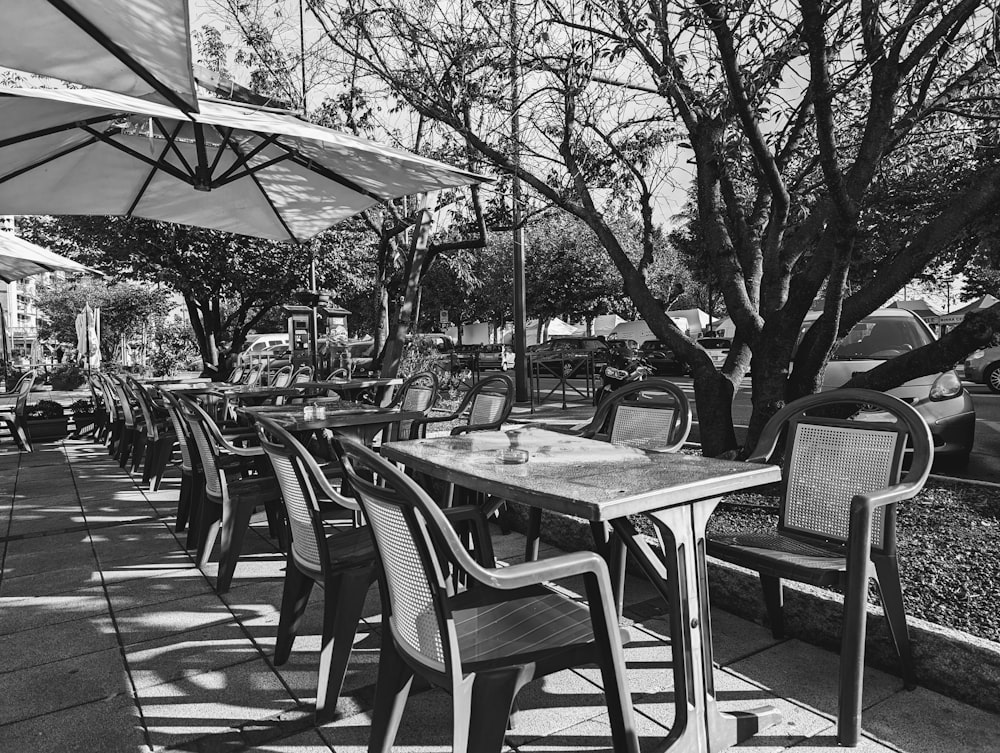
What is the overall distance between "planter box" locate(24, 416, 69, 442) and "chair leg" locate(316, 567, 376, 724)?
9.93 metres

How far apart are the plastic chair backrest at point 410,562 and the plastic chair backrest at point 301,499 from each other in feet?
1.47

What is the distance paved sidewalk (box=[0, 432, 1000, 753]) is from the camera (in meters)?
2.37

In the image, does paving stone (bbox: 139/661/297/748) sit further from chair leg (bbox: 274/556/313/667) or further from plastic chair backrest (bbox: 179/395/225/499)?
plastic chair backrest (bbox: 179/395/225/499)

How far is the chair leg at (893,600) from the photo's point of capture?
8.18 feet

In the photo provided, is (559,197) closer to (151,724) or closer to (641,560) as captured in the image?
(641,560)

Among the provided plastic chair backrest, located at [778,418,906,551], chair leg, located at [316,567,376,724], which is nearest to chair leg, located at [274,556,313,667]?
chair leg, located at [316,567,376,724]

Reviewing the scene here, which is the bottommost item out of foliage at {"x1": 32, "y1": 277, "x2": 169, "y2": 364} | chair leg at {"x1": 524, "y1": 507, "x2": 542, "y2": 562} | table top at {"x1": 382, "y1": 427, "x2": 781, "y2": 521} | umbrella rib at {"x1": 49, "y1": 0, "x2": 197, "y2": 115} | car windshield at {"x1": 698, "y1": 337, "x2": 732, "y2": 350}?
chair leg at {"x1": 524, "y1": 507, "x2": 542, "y2": 562}

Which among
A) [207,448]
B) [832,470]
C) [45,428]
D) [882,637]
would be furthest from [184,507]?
[45,428]

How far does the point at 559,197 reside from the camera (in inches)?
234

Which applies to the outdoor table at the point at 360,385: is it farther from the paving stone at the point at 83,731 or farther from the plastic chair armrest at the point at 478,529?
the paving stone at the point at 83,731

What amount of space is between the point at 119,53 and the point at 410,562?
9.49 ft

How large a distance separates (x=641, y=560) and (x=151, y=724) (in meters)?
1.89

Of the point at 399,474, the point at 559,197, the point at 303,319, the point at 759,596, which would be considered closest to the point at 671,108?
A: the point at 559,197

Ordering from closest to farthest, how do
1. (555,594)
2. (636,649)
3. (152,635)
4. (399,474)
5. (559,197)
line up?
(399,474) < (555,594) < (636,649) < (152,635) < (559,197)
